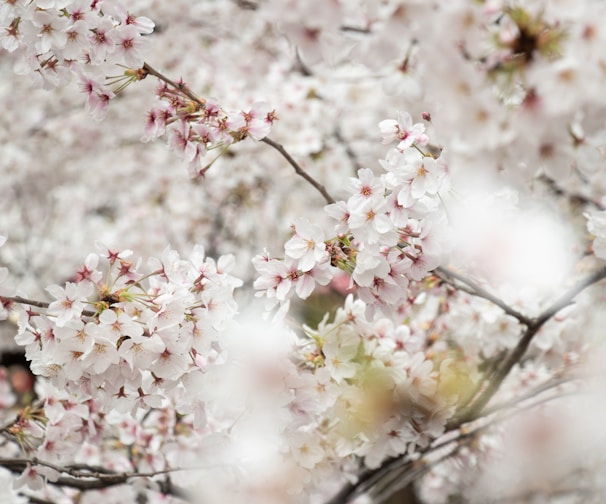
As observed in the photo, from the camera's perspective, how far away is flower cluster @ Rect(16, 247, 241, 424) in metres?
1.48

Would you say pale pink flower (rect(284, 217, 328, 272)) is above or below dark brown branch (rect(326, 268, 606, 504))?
above

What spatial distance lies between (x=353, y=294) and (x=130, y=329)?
787 mm

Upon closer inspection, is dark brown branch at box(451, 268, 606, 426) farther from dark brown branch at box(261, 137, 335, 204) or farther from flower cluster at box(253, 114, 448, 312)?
dark brown branch at box(261, 137, 335, 204)

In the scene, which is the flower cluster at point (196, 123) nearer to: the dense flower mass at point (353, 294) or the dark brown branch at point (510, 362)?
the dense flower mass at point (353, 294)

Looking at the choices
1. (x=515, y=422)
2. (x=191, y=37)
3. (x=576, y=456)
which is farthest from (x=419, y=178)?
(x=191, y=37)

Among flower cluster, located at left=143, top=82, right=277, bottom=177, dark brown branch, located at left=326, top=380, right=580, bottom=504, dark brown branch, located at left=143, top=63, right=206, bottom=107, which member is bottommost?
dark brown branch, located at left=326, top=380, right=580, bottom=504

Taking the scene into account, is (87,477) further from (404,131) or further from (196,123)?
(404,131)

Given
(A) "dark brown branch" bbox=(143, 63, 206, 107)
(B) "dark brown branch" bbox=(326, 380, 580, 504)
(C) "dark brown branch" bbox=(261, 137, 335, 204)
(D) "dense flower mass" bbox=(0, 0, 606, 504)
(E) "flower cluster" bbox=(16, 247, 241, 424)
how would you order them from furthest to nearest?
(B) "dark brown branch" bbox=(326, 380, 580, 504) < (C) "dark brown branch" bbox=(261, 137, 335, 204) < (A) "dark brown branch" bbox=(143, 63, 206, 107) < (E) "flower cluster" bbox=(16, 247, 241, 424) < (D) "dense flower mass" bbox=(0, 0, 606, 504)

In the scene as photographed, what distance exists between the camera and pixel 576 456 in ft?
14.4

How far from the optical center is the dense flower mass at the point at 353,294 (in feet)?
3.07

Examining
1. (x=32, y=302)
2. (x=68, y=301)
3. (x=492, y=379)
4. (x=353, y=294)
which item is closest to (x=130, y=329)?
(x=68, y=301)

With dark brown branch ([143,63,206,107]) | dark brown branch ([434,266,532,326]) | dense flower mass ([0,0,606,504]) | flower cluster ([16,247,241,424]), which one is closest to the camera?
dense flower mass ([0,0,606,504])

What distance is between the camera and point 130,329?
1.46 meters

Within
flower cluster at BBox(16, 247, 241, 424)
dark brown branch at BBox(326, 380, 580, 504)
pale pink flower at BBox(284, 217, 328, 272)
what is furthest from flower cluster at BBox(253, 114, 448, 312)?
dark brown branch at BBox(326, 380, 580, 504)
